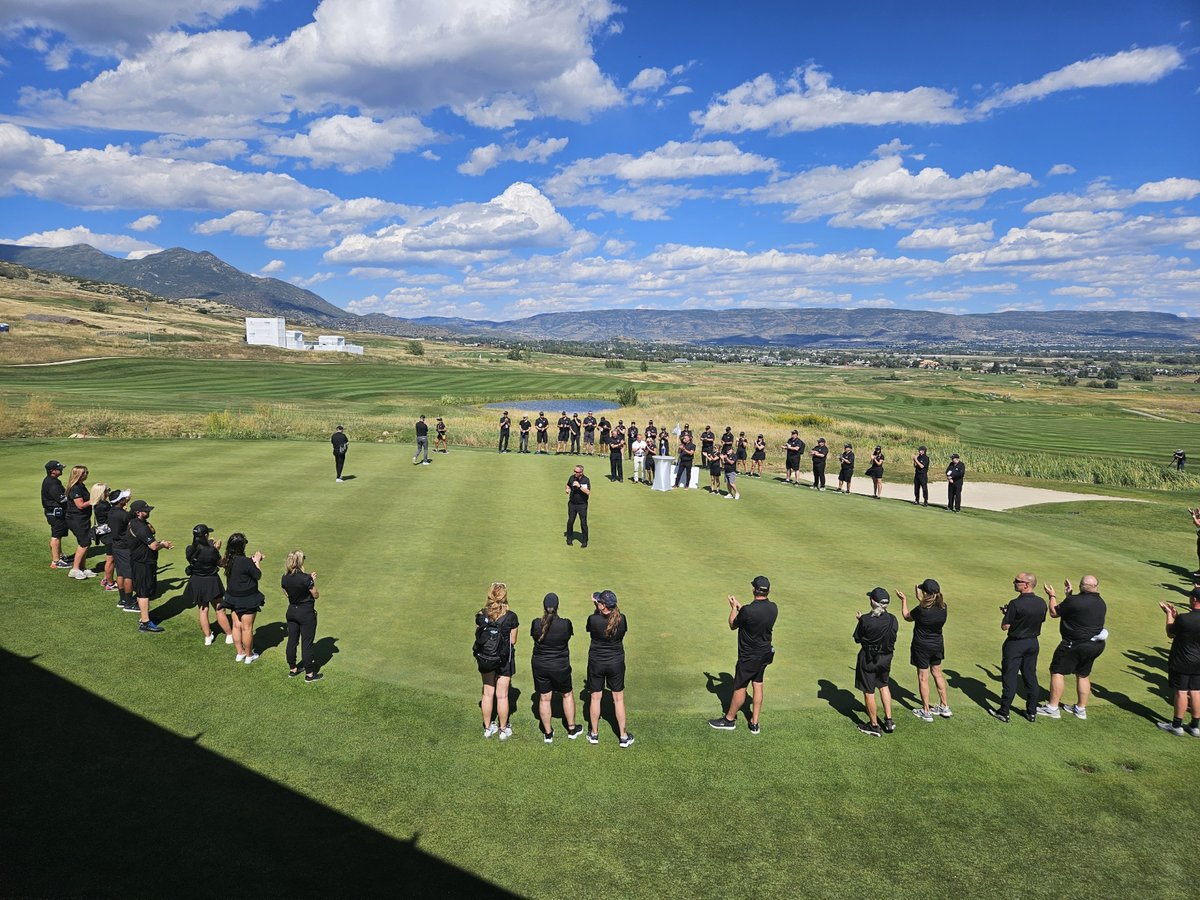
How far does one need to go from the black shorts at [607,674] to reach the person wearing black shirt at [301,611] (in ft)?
13.4

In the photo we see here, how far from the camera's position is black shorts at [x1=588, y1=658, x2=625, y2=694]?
8.20 meters

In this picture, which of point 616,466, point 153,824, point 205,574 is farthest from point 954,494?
point 153,824

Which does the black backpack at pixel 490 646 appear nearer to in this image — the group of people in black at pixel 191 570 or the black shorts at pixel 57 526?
the group of people in black at pixel 191 570

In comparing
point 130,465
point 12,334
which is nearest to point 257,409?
point 130,465

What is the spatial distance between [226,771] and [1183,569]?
21.4 m

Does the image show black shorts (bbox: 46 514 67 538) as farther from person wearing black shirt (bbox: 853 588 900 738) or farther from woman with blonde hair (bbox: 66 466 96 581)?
person wearing black shirt (bbox: 853 588 900 738)

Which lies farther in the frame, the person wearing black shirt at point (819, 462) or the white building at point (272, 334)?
the white building at point (272, 334)

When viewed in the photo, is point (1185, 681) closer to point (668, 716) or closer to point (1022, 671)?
point (1022, 671)

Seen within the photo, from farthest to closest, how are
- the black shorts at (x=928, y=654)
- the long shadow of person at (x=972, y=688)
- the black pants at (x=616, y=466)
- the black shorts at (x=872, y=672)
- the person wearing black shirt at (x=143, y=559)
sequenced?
the black pants at (x=616, y=466) → the person wearing black shirt at (x=143, y=559) → the long shadow of person at (x=972, y=688) → the black shorts at (x=928, y=654) → the black shorts at (x=872, y=672)

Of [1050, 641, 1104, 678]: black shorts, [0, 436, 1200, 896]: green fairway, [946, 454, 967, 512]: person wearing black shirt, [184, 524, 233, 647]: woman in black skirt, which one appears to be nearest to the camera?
[0, 436, 1200, 896]: green fairway

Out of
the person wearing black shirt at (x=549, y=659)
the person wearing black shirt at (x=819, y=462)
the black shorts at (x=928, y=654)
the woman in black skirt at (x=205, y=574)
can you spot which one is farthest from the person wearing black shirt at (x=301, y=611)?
the person wearing black shirt at (x=819, y=462)

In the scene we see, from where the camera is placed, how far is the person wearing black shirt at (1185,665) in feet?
29.3

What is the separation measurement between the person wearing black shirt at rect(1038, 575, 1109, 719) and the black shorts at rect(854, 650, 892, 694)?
110 inches

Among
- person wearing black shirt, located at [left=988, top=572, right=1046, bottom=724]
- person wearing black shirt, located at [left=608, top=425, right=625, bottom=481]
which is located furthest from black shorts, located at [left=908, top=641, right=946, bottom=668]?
person wearing black shirt, located at [left=608, top=425, right=625, bottom=481]
